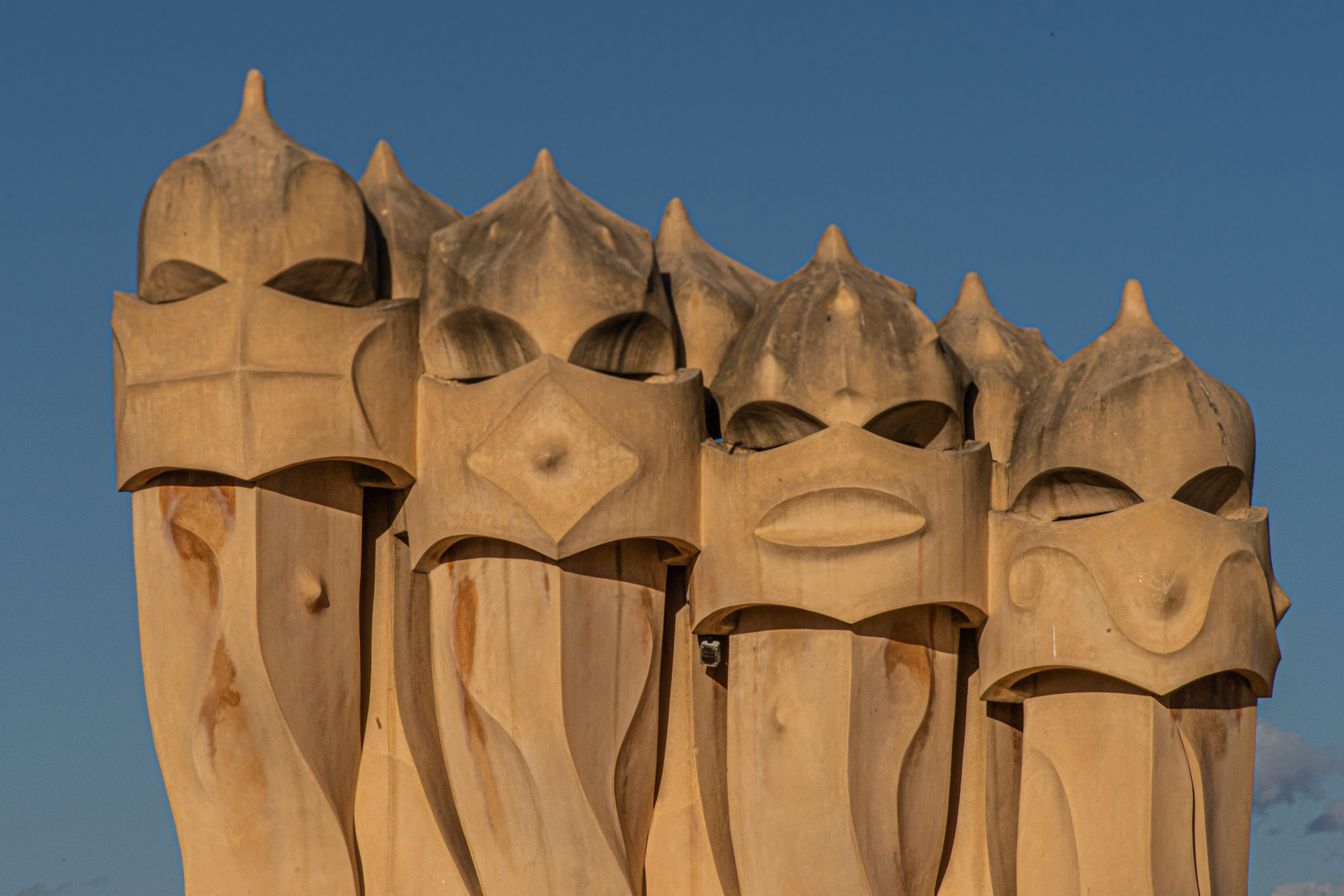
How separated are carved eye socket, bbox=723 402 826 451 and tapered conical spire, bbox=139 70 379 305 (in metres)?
2.89

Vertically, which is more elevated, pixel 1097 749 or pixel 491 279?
pixel 491 279

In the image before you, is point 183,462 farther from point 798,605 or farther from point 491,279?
point 798,605

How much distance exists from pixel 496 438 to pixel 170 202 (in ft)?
9.26

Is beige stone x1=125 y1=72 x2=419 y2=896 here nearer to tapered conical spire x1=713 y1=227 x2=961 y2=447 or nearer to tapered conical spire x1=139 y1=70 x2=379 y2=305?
tapered conical spire x1=139 y1=70 x2=379 y2=305

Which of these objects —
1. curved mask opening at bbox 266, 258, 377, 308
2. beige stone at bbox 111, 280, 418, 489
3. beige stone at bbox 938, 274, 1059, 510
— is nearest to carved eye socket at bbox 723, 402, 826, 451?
beige stone at bbox 938, 274, 1059, 510

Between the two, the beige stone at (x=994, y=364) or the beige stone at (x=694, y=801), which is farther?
the beige stone at (x=994, y=364)

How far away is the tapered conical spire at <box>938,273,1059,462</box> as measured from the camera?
1697 centimetres

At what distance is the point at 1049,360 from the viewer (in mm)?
17812

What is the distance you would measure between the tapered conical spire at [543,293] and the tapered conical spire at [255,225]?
680mm

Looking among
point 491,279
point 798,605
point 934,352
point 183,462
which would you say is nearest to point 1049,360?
point 934,352

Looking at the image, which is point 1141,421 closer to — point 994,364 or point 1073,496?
point 1073,496

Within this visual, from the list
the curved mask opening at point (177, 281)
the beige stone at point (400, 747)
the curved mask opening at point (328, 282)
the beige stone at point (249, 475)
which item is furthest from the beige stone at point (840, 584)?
the curved mask opening at point (177, 281)

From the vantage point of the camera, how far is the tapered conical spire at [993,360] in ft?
55.7

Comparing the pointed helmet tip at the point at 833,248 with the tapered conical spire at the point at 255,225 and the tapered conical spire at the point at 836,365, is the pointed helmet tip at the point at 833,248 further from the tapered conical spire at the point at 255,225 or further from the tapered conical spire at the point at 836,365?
the tapered conical spire at the point at 255,225
